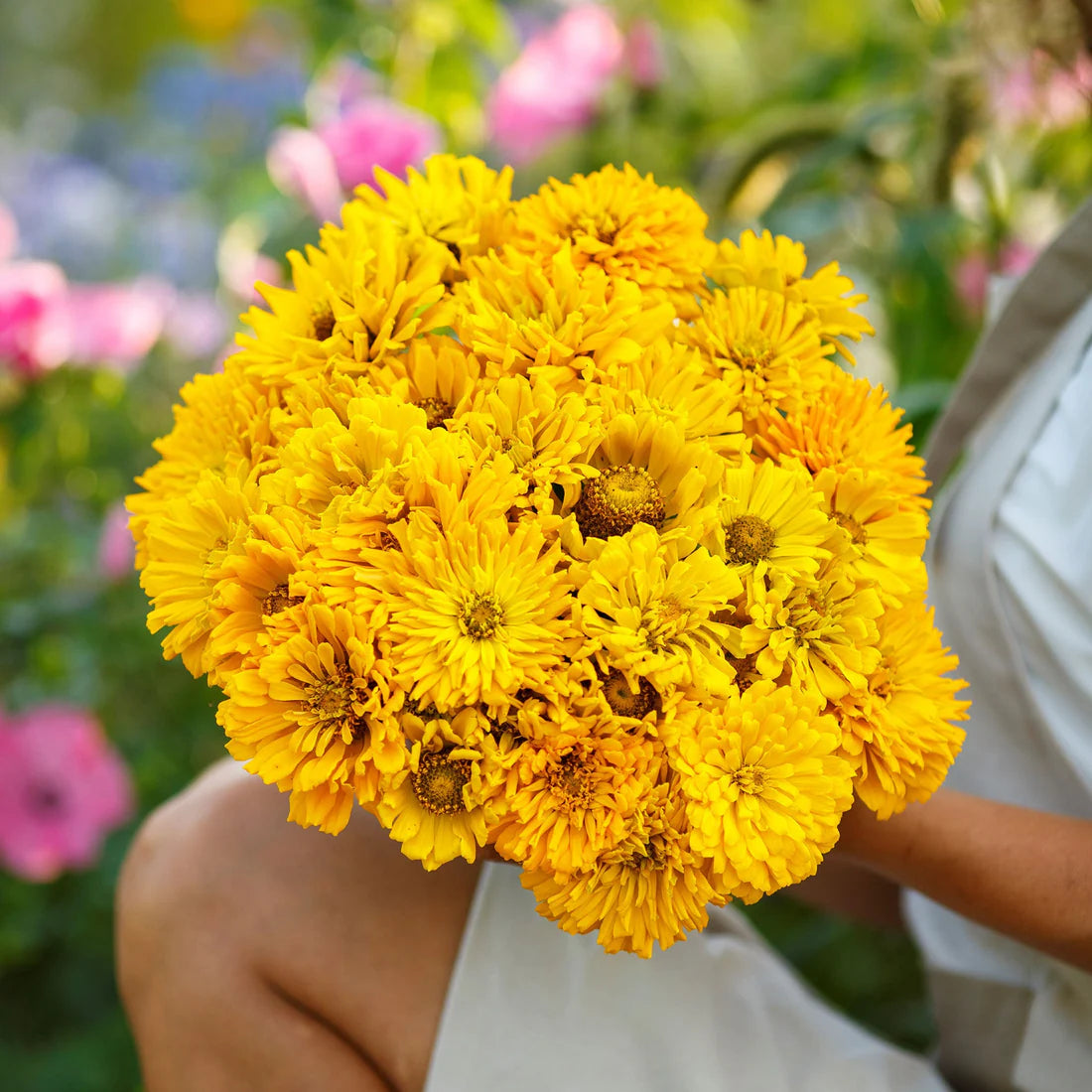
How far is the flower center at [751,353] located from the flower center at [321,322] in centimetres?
20

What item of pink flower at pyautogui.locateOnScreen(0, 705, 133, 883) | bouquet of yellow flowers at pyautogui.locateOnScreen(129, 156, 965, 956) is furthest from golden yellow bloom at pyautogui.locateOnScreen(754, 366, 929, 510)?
pink flower at pyautogui.locateOnScreen(0, 705, 133, 883)

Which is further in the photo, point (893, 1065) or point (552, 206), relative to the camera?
point (893, 1065)

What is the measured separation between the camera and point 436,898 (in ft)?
2.35

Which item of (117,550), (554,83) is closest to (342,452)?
(117,550)

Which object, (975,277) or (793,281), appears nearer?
(793,281)

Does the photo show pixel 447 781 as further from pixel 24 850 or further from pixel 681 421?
pixel 24 850

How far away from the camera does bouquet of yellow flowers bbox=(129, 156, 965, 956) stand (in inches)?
18.7

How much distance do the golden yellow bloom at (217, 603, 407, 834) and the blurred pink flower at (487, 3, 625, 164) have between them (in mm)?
1141

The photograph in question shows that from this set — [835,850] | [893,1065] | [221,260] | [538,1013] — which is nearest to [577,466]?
[835,850]

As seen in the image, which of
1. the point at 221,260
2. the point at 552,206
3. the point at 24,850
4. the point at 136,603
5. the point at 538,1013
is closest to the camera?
the point at 552,206

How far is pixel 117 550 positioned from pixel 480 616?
870mm

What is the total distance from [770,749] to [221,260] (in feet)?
4.18

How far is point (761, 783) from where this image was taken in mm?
488

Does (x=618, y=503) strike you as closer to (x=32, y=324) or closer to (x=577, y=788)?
(x=577, y=788)
